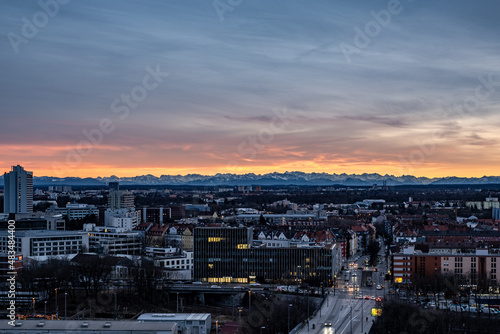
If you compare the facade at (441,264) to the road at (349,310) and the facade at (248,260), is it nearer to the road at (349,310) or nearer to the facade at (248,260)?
the road at (349,310)

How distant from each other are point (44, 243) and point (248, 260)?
14564mm

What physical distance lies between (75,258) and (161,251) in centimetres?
583

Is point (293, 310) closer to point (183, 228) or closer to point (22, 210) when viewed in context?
point (183, 228)

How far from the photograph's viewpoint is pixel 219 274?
120 ft

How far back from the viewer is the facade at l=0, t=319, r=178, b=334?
19.0 m

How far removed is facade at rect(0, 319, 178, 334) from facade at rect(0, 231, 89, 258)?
903 inches

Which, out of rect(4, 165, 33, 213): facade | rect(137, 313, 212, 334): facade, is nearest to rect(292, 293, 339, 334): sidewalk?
rect(137, 313, 212, 334): facade

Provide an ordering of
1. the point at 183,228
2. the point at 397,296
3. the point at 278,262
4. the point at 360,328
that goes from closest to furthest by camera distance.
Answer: the point at 360,328, the point at 397,296, the point at 278,262, the point at 183,228

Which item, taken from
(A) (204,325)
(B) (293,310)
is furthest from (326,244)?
(A) (204,325)

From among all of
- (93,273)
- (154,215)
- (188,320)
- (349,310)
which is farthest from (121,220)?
(188,320)

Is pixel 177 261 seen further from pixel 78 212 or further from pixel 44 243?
pixel 78 212

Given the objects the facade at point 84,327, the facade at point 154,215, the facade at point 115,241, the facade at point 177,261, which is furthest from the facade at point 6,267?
the facade at point 154,215

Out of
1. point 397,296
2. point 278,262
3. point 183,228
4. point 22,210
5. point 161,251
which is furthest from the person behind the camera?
point 22,210

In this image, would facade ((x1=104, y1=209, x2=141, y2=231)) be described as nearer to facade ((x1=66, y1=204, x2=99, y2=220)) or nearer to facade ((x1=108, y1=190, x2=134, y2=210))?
facade ((x1=66, y1=204, x2=99, y2=220))
